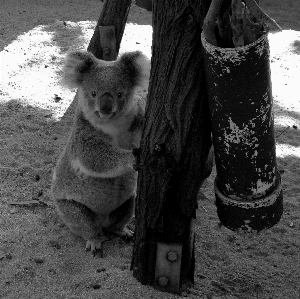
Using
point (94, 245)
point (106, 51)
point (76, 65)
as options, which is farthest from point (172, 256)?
point (106, 51)

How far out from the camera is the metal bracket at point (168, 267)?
104 inches

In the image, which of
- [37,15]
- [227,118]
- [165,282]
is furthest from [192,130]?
[37,15]

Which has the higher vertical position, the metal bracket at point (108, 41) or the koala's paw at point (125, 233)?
the metal bracket at point (108, 41)

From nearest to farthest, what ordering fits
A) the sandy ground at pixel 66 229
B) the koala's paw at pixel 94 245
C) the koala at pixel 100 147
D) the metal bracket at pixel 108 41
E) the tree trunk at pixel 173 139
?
the tree trunk at pixel 173 139, the sandy ground at pixel 66 229, the koala at pixel 100 147, the koala's paw at pixel 94 245, the metal bracket at pixel 108 41

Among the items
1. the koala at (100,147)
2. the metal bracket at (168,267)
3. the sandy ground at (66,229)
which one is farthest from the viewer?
the koala at (100,147)

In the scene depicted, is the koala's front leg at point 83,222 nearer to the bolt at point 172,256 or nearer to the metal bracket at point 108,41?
the bolt at point 172,256

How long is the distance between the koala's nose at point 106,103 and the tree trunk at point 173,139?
1.61ft

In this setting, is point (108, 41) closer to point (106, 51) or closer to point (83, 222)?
point (106, 51)

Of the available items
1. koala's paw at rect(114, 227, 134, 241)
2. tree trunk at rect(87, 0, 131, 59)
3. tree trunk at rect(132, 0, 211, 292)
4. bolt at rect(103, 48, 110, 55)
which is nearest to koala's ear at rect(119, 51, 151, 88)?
tree trunk at rect(132, 0, 211, 292)

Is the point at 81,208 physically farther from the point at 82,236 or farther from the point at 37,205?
the point at 37,205

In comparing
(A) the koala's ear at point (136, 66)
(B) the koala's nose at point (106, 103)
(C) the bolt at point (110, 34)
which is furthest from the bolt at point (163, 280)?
(C) the bolt at point (110, 34)

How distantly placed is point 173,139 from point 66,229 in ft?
4.75

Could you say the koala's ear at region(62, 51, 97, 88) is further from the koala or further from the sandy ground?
the sandy ground

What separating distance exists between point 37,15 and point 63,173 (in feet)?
18.8
